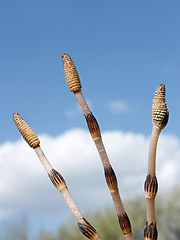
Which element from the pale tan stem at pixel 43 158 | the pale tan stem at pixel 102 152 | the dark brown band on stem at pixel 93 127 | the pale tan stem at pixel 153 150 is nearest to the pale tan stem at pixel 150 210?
the pale tan stem at pixel 153 150

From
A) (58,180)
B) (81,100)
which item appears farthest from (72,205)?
(81,100)

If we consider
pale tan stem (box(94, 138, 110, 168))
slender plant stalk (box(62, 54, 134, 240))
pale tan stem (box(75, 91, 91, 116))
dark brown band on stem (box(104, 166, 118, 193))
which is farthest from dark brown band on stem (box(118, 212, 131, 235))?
pale tan stem (box(75, 91, 91, 116))

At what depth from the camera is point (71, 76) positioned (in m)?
1.73

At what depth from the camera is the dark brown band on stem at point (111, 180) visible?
1.63 metres

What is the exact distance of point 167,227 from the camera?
10922mm

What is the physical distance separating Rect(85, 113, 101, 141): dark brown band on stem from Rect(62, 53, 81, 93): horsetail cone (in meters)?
0.14

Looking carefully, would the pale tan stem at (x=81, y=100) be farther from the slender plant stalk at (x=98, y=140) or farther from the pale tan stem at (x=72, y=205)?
the pale tan stem at (x=72, y=205)

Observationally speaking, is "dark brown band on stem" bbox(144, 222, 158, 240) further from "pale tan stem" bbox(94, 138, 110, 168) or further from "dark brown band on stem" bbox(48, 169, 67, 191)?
"dark brown band on stem" bbox(48, 169, 67, 191)

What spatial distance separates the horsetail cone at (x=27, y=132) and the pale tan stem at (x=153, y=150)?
0.51 meters

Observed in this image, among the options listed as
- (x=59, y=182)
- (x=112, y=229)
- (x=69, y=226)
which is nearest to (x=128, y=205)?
(x=112, y=229)

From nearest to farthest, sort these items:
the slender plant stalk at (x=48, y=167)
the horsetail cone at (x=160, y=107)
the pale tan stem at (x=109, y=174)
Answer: the horsetail cone at (x=160, y=107) < the pale tan stem at (x=109, y=174) < the slender plant stalk at (x=48, y=167)

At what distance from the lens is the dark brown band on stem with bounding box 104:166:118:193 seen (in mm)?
1627

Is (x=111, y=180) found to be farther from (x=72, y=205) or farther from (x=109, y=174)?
(x=72, y=205)

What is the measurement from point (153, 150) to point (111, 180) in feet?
0.69
